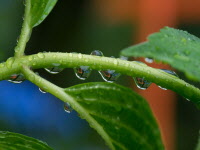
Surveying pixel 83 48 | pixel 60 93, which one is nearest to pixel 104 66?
pixel 60 93

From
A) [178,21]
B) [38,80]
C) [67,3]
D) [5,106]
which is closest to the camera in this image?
[38,80]

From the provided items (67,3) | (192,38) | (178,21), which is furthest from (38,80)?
(178,21)

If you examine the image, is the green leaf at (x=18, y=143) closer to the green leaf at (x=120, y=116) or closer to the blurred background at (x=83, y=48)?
the green leaf at (x=120, y=116)

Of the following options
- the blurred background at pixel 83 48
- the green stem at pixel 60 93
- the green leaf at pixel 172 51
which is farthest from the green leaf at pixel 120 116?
the blurred background at pixel 83 48

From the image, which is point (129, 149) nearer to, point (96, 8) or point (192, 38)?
point (192, 38)

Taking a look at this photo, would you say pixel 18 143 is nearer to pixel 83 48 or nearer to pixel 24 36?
pixel 24 36

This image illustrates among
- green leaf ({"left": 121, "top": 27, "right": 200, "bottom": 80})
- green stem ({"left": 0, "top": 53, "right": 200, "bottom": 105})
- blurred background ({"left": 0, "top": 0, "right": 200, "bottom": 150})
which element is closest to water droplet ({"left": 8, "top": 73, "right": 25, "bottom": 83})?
green stem ({"left": 0, "top": 53, "right": 200, "bottom": 105})

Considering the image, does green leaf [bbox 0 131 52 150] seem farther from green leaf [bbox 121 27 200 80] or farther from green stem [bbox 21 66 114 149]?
green leaf [bbox 121 27 200 80]
